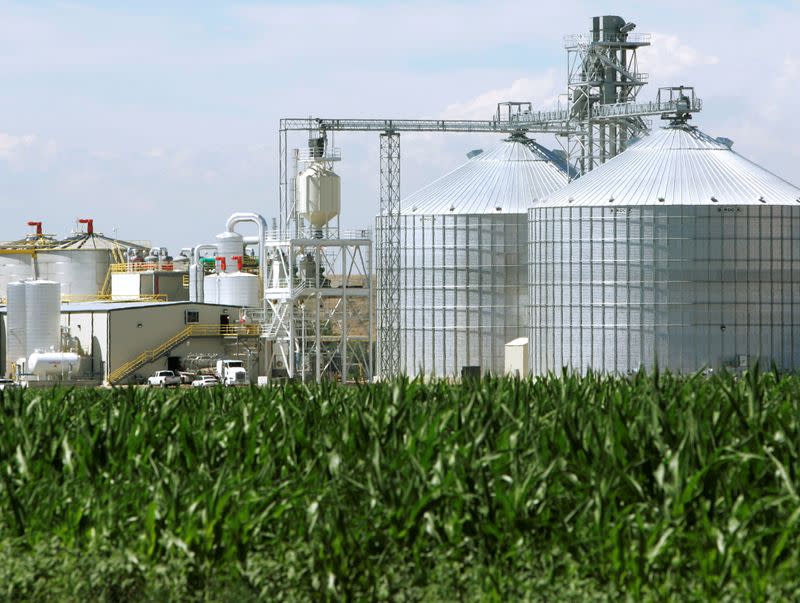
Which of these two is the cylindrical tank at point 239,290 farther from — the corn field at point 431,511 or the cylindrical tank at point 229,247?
the corn field at point 431,511

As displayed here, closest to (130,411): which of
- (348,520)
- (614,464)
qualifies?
(348,520)

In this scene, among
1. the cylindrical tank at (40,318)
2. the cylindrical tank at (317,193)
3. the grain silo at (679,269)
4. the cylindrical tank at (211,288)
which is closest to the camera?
the grain silo at (679,269)

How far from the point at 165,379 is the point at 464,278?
1846 centimetres

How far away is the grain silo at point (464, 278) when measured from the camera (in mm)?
89250

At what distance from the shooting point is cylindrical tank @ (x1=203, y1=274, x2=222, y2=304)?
4685 inches

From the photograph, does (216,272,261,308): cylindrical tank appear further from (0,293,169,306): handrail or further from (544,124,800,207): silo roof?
(544,124,800,207): silo roof

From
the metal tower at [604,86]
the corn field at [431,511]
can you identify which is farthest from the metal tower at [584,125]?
the corn field at [431,511]

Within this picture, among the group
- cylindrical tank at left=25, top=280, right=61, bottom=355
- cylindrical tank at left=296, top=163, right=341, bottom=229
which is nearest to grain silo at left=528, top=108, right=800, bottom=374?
cylindrical tank at left=296, top=163, right=341, bottom=229

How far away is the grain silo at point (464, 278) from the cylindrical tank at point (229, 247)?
35.7 metres

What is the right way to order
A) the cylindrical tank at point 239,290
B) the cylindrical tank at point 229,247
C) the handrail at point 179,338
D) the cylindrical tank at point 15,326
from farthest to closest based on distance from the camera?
the cylindrical tank at point 229,247, the cylindrical tank at point 239,290, the cylindrical tank at point 15,326, the handrail at point 179,338

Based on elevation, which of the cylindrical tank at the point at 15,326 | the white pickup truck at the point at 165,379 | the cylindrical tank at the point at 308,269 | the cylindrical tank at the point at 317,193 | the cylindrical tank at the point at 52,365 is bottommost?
the white pickup truck at the point at 165,379

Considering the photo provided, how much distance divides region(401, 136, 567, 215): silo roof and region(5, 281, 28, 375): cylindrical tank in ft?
79.2

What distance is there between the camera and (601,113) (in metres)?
88.7

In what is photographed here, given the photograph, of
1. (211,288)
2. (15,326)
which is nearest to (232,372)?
(15,326)
